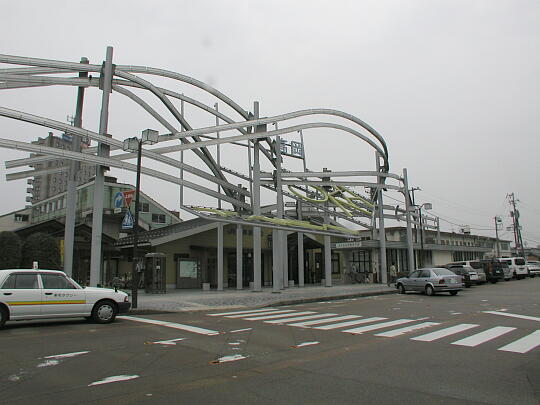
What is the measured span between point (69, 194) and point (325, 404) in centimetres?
Answer: 2114

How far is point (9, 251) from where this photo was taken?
22.7m

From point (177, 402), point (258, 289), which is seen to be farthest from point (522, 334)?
point (258, 289)

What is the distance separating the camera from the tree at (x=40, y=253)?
23719 mm

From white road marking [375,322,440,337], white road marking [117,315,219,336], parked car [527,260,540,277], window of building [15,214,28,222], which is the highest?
window of building [15,214,28,222]

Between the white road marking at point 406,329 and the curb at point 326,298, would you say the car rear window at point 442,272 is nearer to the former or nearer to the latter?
the curb at point 326,298

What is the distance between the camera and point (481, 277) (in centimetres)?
3136

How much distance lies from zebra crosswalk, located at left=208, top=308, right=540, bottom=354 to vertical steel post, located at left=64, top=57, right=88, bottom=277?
1079 cm

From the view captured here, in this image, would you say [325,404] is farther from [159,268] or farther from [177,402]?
[159,268]

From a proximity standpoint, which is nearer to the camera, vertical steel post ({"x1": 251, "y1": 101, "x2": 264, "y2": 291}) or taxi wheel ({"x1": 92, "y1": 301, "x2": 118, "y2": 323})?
taxi wheel ({"x1": 92, "y1": 301, "x2": 118, "y2": 323})

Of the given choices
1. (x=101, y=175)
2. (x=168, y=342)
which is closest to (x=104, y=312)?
(x=168, y=342)

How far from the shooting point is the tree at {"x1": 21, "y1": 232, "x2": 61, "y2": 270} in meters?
23.7

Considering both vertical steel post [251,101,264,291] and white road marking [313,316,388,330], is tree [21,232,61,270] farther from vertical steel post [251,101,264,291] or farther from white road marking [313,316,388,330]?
white road marking [313,316,388,330]

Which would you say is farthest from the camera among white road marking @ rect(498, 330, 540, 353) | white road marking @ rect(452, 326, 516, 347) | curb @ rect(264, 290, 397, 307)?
curb @ rect(264, 290, 397, 307)

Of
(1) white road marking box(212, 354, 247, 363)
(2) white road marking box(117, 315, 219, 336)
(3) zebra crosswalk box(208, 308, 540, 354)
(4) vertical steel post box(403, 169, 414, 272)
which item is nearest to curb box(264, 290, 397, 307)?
(3) zebra crosswalk box(208, 308, 540, 354)
